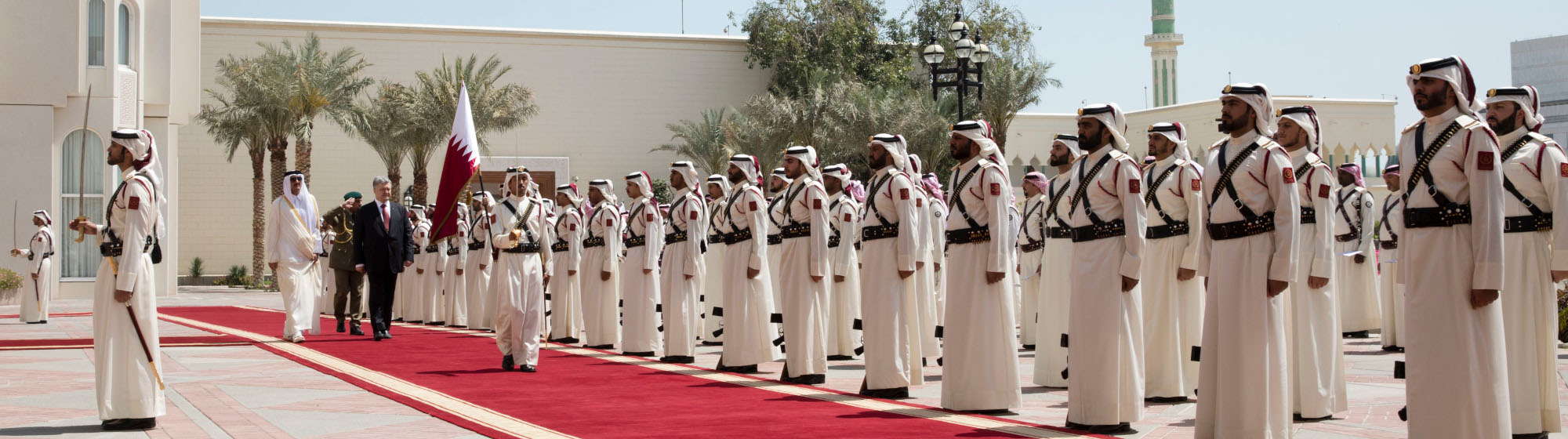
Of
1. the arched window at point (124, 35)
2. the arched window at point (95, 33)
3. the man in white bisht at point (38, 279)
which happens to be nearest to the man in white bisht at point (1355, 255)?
the man in white bisht at point (38, 279)

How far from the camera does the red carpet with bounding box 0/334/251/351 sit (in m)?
15.1

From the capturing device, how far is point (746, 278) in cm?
1262

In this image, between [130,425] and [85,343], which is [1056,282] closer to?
[130,425]

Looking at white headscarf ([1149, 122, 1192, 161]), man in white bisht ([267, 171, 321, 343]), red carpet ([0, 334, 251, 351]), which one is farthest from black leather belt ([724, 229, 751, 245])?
red carpet ([0, 334, 251, 351])

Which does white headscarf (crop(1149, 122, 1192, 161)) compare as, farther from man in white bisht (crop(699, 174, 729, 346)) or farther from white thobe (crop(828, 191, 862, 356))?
man in white bisht (crop(699, 174, 729, 346))

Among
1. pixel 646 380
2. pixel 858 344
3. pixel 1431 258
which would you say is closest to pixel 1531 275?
pixel 1431 258

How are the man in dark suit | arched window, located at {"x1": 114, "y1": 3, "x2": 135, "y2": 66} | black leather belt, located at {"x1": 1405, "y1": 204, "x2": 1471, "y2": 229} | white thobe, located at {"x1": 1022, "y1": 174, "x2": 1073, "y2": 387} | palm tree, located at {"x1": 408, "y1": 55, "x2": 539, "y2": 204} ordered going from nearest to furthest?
1. black leather belt, located at {"x1": 1405, "y1": 204, "x2": 1471, "y2": 229}
2. white thobe, located at {"x1": 1022, "y1": 174, "x2": 1073, "y2": 387}
3. the man in dark suit
4. arched window, located at {"x1": 114, "y1": 3, "x2": 135, "y2": 66}
5. palm tree, located at {"x1": 408, "y1": 55, "x2": 539, "y2": 204}

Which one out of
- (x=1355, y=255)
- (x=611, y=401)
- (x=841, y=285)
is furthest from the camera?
(x=1355, y=255)

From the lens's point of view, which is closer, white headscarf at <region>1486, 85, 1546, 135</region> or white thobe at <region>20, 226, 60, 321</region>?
white headscarf at <region>1486, 85, 1546, 135</region>

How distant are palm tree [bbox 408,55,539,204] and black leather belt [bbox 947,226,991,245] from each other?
3724 cm

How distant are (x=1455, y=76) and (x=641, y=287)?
9124 mm

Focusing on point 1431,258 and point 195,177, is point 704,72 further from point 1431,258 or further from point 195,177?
point 1431,258

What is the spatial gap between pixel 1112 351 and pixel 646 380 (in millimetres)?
4613

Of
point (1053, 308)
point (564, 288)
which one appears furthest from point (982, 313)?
point (564, 288)
